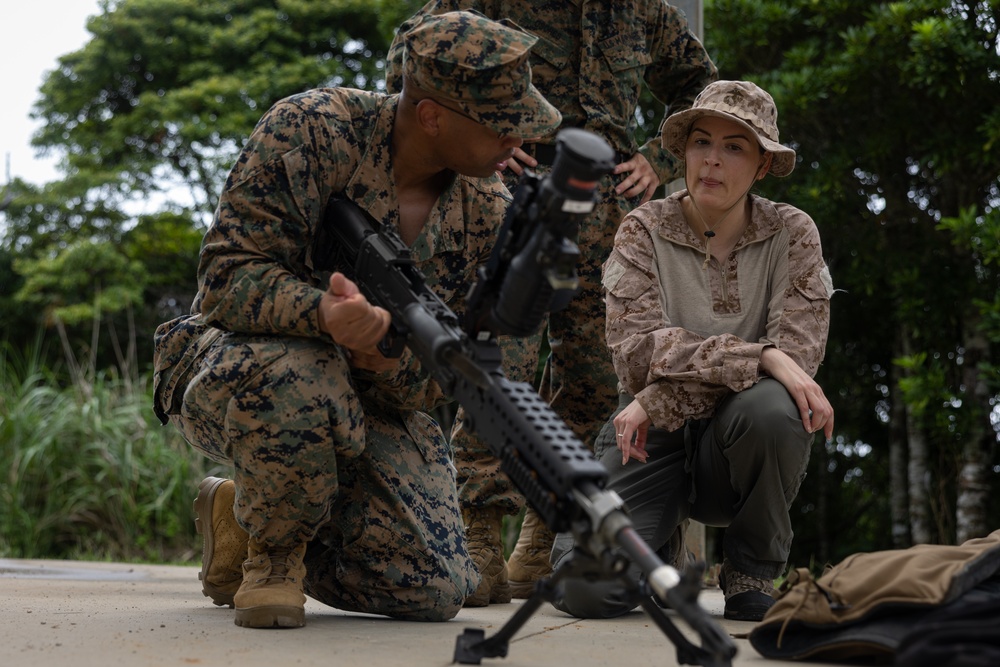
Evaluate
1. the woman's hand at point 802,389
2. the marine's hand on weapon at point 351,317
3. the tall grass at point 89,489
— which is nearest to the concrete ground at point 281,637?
the woman's hand at point 802,389

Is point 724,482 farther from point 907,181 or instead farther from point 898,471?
point 898,471

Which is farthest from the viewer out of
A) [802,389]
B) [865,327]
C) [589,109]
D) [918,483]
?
[865,327]

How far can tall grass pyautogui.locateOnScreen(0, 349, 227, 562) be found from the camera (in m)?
6.57

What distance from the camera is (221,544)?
3.10 meters

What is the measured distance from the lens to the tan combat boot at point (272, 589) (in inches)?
102

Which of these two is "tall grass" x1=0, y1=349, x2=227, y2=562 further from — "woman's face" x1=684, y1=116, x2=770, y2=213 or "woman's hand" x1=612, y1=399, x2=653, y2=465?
"woman's face" x1=684, y1=116, x2=770, y2=213

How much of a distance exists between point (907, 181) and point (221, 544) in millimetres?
5231

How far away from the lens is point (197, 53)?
14953 mm

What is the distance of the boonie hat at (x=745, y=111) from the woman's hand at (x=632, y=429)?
82 centimetres

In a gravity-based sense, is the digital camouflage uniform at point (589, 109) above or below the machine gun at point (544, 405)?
above

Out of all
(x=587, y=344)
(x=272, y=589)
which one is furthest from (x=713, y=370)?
(x=272, y=589)

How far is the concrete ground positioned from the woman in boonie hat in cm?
29

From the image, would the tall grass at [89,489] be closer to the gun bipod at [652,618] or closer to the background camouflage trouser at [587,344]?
the background camouflage trouser at [587,344]

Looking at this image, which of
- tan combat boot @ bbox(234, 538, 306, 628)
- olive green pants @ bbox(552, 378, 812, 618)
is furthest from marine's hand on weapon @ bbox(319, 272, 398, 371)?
olive green pants @ bbox(552, 378, 812, 618)
